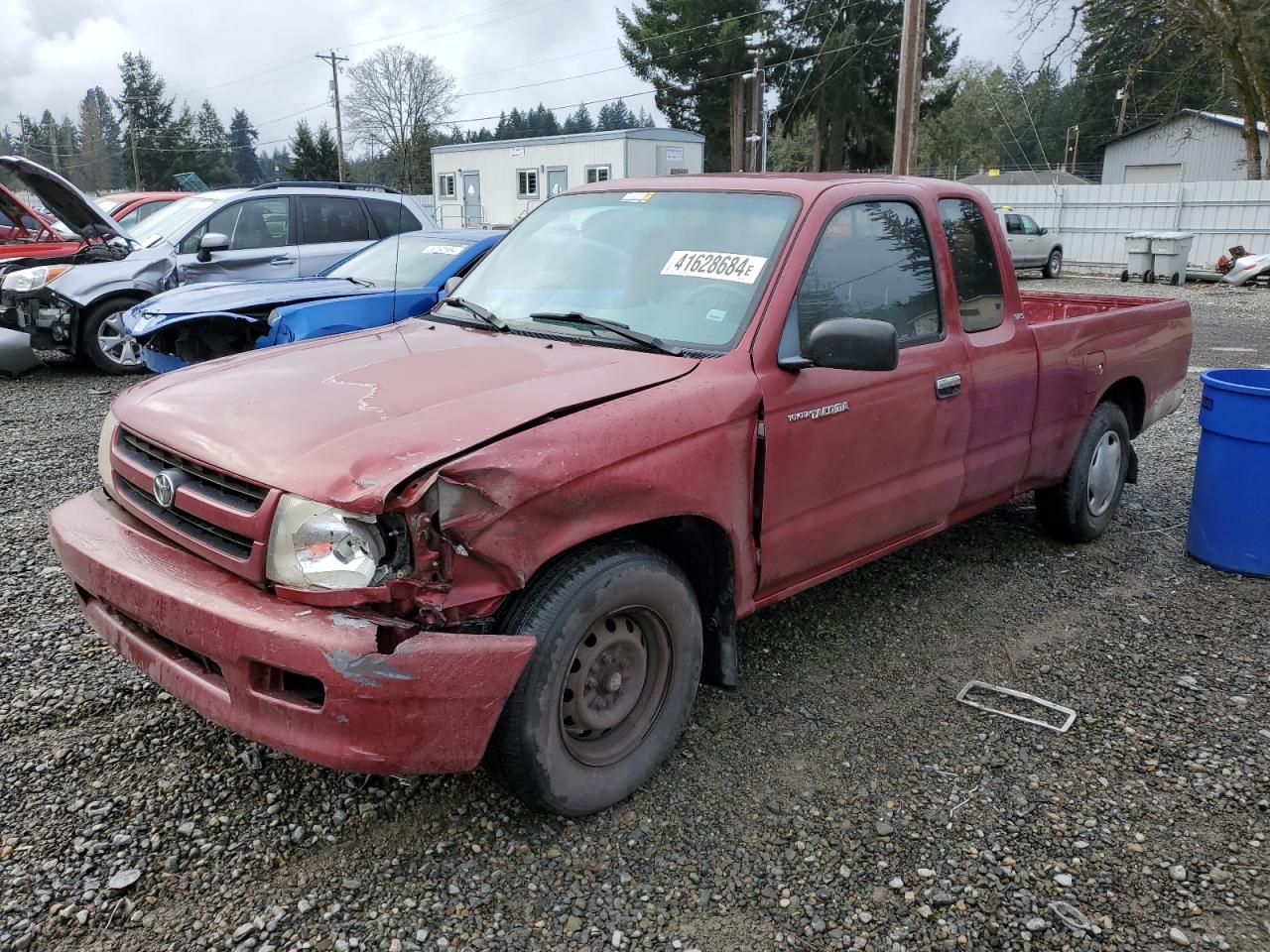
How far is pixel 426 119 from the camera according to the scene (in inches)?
2569

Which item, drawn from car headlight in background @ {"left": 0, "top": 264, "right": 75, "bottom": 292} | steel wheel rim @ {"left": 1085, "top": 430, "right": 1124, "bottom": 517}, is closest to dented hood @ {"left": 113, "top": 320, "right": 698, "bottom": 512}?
steel wheel rim @ {"left": 1085, "top": 430, "right": 1124, "bottom": 517}

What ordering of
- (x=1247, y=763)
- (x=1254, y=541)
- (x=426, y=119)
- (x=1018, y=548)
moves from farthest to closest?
(x=426, y=119)
(x=1018, y=548)
(x=1254, y=541)
(x=1247, y=763)

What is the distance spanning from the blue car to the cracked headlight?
4.56 m

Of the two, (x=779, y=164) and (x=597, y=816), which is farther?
(x=779, y=164)

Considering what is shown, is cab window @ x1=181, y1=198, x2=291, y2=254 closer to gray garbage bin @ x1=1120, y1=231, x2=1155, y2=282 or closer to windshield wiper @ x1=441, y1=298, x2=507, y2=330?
windshield wiper @ x1=441, y1=298, x2=507, y2=330

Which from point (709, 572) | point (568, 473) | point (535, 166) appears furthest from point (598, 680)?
point (535, 166)

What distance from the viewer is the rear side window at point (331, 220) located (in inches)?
408

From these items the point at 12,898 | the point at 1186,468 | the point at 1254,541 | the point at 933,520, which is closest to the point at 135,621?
the point at 12,898

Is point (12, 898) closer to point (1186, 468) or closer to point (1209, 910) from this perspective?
point (1209, 910)

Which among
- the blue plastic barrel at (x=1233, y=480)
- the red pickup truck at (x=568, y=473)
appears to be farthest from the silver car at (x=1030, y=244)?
the red pickup truck at (x=568, y=473)

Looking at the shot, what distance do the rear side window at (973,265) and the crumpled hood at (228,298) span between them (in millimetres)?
4663

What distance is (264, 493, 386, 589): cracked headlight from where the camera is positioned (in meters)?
2.37

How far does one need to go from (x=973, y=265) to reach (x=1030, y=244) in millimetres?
21193

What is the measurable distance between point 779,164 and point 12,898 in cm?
7175
